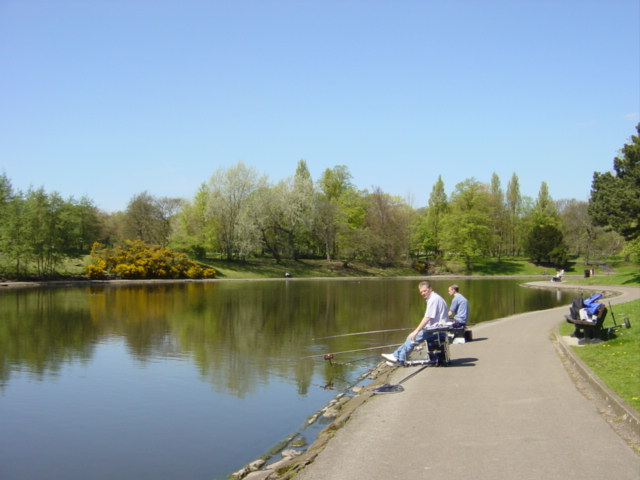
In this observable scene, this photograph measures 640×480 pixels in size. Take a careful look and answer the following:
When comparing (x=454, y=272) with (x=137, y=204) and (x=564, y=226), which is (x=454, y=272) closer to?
(x=564, y=226)

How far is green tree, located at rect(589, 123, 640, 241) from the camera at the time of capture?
3469 centimetres

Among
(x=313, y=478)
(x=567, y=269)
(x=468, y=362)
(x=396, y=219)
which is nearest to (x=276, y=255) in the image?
(x=396, y=219)

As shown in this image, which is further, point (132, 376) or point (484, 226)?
point (484, 226)

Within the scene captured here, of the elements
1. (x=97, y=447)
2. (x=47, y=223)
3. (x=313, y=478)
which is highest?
(x=47, y=223)

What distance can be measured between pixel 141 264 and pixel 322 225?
87.3 feet

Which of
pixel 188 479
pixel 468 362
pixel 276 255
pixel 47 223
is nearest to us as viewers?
pixel 188 479

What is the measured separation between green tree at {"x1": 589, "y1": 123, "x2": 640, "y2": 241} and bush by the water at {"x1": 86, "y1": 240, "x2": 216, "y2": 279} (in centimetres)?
4230

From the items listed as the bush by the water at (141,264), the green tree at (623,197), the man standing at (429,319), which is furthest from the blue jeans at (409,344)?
the bush by the water at (141,264)

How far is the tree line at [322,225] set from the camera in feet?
224

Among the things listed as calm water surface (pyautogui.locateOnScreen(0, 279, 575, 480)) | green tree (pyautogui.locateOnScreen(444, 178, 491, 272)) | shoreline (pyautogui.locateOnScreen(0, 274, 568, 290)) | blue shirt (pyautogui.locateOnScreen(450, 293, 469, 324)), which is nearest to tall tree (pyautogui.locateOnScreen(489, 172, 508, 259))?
green tree (pyautogui.locateOnScreen(444, 178, 491, 272))

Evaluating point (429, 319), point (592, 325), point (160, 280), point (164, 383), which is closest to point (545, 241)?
point (160, 280)

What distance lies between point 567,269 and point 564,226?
10165 mm

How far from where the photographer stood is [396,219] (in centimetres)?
8169

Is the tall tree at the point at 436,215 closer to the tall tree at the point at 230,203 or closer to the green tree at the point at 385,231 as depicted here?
the green tree at the point at 385,231
